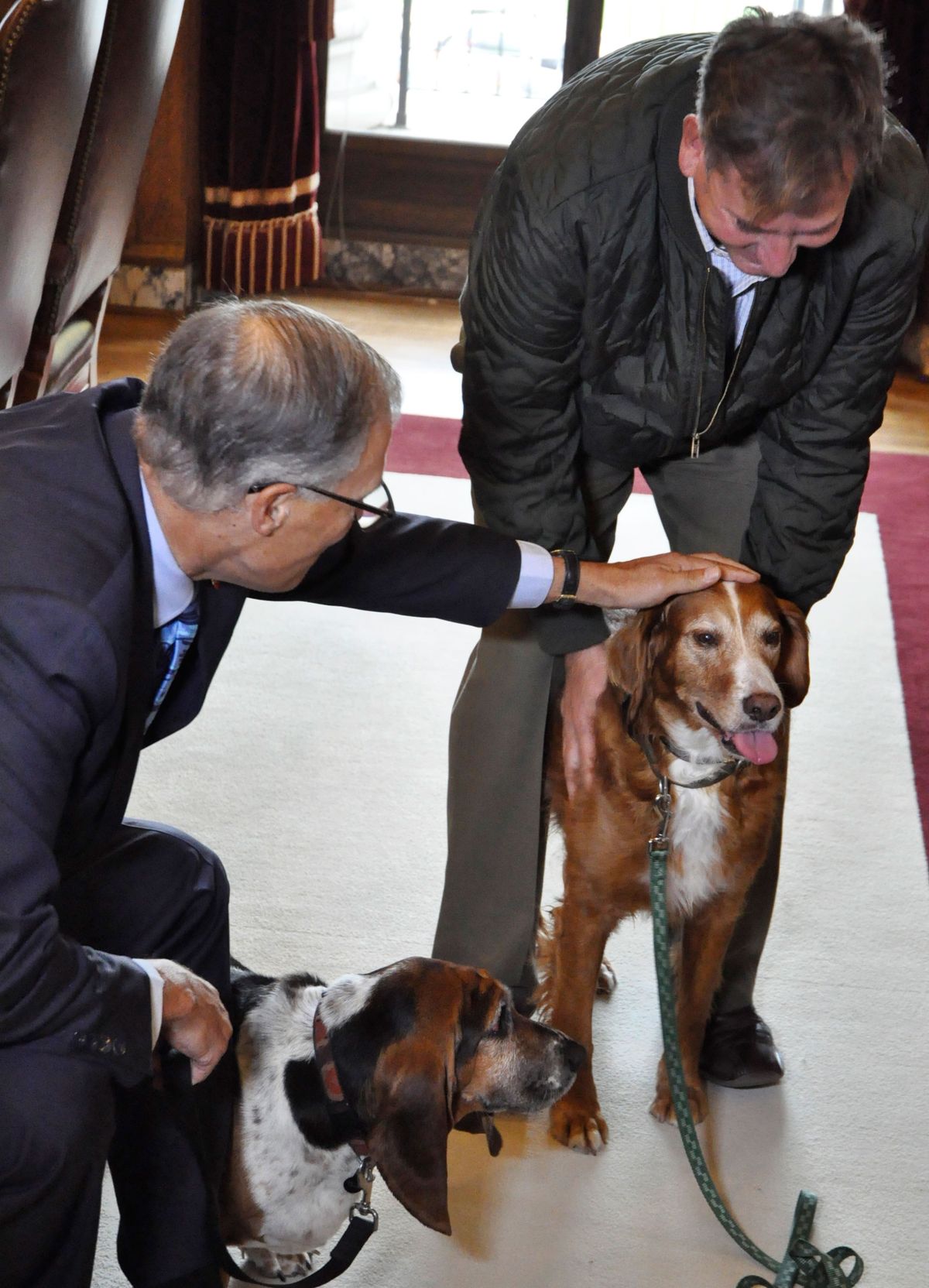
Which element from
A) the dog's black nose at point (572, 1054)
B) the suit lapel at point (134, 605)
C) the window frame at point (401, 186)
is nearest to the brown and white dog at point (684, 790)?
the dog's black nose at point (572, 1054)

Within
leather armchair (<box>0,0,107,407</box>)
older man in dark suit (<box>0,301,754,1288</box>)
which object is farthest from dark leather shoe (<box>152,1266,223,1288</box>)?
leather armchair (<box>0,0,107,407</box>)

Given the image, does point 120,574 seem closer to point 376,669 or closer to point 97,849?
point 97,849

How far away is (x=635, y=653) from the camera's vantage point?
1.98m

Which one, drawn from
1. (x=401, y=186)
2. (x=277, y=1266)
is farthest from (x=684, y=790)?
(x=401, y=186)

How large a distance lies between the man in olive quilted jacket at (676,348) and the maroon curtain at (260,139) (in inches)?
153

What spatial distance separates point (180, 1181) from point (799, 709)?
2.09m

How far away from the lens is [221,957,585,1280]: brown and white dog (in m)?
1.45

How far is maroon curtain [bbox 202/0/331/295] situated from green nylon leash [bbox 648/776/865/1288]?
13.5 ft

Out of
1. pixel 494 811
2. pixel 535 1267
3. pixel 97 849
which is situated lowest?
pixel 535 1267

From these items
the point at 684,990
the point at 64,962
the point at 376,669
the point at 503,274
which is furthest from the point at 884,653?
the point at 64,962

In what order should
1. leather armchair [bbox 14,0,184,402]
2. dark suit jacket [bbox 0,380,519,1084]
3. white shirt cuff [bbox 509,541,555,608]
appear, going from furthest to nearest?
leather armchair [bbox 14,0,184,402] → white shirt cuff [bbox 509,541,555,608] → dark suit jacket [bbox 0,380,519,1084]

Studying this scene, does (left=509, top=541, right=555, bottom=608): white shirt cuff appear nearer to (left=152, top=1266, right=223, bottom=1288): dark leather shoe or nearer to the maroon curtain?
(left=152, top=1266, right=223, bottom=1288): dark leather shoe

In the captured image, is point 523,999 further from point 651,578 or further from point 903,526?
point 903,526

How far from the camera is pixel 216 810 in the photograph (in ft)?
8.68
